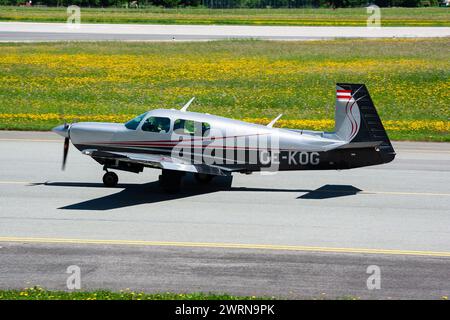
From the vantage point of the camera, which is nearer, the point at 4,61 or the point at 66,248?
the point at 66,248

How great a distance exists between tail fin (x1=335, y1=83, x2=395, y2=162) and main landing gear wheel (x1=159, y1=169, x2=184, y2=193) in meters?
4.26

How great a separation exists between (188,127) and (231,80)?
22548mm

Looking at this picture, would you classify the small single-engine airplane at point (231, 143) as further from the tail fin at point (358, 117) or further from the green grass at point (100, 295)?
the green grass at point (100, 295)

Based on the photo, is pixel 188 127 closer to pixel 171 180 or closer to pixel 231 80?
pixel 171 180

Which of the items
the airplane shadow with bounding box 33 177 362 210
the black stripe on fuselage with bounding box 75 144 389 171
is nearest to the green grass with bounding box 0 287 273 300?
the airplane shadow with bounding box 33 177 362 210

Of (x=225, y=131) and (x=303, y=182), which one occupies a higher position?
(x=225, y=131)

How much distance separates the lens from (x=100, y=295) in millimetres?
12352

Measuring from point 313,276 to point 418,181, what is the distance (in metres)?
9.22

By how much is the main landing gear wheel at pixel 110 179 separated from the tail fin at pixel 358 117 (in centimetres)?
606

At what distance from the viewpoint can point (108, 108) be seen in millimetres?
35312

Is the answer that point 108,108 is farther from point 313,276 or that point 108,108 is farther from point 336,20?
point 336,20

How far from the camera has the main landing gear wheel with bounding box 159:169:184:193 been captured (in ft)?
64.7

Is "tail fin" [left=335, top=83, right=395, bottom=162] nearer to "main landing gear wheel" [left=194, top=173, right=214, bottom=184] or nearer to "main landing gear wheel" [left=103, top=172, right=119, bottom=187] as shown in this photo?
"main landing gear wheel" [left=194, top=173, right=214, bottom=184]

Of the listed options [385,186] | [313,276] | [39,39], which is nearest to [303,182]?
[385,186]
